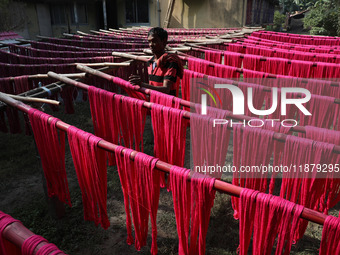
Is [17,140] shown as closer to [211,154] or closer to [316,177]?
[211,154]

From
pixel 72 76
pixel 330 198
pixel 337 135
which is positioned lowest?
pixel 330 198

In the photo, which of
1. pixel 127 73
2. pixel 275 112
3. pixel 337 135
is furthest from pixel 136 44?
pixel 337 135

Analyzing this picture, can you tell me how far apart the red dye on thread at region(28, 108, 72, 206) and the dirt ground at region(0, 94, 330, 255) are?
0.49 m

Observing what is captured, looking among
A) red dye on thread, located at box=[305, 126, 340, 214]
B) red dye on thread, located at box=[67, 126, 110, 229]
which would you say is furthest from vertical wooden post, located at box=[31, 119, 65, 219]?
red dye on thread, located at box=[305, 126, 340, 214]

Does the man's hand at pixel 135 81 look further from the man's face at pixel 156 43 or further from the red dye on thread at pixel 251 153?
the red dye on thread at pixel 251 153

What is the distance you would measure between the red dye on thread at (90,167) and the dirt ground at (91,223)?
0.95 m

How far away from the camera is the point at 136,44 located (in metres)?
6.90

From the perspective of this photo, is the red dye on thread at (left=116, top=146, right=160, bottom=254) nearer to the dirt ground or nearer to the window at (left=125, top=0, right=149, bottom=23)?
the dirt ground

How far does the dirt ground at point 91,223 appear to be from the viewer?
3635mm

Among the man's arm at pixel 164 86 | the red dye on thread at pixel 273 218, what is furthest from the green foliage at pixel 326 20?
the red dye on thread at pixel 273 218

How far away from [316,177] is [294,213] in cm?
83

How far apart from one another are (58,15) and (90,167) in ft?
63.2

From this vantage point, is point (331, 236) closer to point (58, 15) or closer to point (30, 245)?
point (30, 245)

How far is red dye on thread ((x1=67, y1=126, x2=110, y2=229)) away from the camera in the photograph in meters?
2.54
